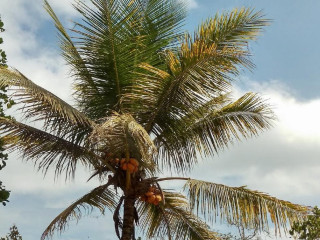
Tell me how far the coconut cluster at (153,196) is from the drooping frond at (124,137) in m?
0.44

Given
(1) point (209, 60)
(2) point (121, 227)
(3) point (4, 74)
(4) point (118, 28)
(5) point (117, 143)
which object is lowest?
(2) point (121, 227)

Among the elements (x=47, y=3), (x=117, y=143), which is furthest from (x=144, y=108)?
(x=47, y=3)

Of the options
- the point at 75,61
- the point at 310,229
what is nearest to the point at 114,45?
the point at 75,61

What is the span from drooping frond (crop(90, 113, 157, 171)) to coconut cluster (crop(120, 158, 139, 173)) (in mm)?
113

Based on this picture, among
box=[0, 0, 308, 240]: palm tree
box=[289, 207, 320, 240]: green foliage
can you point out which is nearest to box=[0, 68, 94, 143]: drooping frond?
box=[0, 0, 308, 240]: palm tree

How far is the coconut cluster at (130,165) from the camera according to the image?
30.9ft

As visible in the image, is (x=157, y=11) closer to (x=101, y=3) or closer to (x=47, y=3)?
(x=101, y=3)

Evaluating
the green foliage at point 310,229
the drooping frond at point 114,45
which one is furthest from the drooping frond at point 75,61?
the green foliage at point 310,229

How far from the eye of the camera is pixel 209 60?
28.9 ft

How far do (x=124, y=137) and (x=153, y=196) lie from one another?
155 cm

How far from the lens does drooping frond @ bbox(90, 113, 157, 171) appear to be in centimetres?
804

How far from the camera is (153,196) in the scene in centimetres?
964

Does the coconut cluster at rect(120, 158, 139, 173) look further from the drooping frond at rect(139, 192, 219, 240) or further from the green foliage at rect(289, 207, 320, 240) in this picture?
the green foliage at rect(289, 207, 320, 240)

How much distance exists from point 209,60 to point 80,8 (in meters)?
2.82
